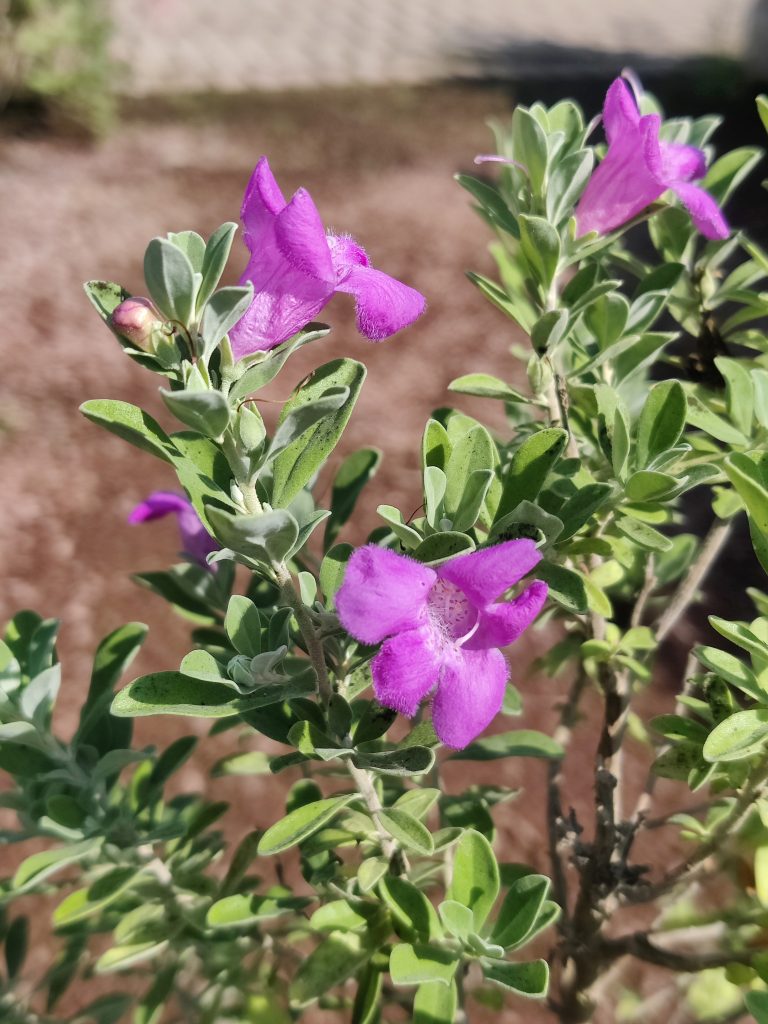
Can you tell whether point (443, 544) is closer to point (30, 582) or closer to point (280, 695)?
point (280, 695)

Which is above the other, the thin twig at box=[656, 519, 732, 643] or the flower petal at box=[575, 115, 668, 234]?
the flower petal at box=[575, 115, 668, 234]

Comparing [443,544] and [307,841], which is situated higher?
[443,544]

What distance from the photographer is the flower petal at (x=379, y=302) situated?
82cm

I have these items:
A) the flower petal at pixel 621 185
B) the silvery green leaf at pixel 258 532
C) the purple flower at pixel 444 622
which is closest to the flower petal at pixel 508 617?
the purple flower at pixel 444 622

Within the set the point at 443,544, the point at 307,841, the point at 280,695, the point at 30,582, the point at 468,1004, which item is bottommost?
the point at 30,582

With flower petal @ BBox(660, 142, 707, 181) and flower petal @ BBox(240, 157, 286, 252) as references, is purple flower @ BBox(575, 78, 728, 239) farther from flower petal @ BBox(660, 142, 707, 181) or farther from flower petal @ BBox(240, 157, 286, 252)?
flower petal @ BBox(240, 157, 286, 252)

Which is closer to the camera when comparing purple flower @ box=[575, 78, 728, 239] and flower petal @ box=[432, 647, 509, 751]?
flower petal @ box=[432, 647, 509, 751]

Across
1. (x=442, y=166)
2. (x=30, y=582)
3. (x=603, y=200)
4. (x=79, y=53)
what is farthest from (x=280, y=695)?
(x=79, y=53)

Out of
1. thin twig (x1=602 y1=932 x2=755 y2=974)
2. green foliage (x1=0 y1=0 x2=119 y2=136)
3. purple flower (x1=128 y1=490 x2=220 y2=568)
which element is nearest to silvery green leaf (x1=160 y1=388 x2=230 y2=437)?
purple flower (x1=128 y1=490 x2=220 y2=568)

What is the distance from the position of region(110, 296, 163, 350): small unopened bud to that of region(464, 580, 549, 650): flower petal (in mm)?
373

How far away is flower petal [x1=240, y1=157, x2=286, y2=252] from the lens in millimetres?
808

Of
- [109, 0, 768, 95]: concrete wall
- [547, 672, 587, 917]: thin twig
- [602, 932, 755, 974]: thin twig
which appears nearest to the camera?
[602, 932, 755, 974]: thin twig

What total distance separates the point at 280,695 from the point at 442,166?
244 inches

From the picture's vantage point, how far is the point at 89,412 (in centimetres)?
76
